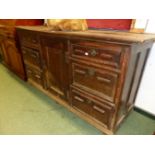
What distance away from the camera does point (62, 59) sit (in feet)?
4.27

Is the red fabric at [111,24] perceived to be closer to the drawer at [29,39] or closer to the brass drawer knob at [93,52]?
the brass drawer knob at [93,52]

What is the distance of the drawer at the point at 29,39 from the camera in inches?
60.2

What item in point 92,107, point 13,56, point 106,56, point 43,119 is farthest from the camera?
point 13,56

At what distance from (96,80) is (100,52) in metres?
0.24

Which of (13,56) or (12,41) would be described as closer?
(12,41)

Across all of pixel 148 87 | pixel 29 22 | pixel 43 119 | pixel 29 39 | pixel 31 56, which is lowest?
pixel 43 119

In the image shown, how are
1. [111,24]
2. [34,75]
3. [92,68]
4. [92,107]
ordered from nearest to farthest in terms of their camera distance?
[92,68] → [92,107] → [111,24] → [34,75]

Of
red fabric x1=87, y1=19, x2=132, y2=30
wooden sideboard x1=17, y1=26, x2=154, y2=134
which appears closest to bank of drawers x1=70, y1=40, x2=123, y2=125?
wooden sideboard x1=17, y1=26, x2=154, y2=134

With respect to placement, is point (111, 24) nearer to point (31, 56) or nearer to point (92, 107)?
point (92, 107)

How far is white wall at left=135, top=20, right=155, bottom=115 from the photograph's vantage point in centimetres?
125

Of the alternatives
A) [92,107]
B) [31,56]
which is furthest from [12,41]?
[92,107]

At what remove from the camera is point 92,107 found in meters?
1.23

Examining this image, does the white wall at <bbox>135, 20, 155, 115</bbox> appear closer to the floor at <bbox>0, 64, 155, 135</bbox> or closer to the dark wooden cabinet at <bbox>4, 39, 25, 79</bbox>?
the floor at <bbox>0, 64, 155, 135</bbox>

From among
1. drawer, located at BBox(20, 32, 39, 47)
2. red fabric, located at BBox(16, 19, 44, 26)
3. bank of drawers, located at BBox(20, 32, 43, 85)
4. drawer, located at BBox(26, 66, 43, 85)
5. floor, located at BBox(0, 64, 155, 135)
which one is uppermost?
red fabric, located at BBox(16, 19, 44, 26)
